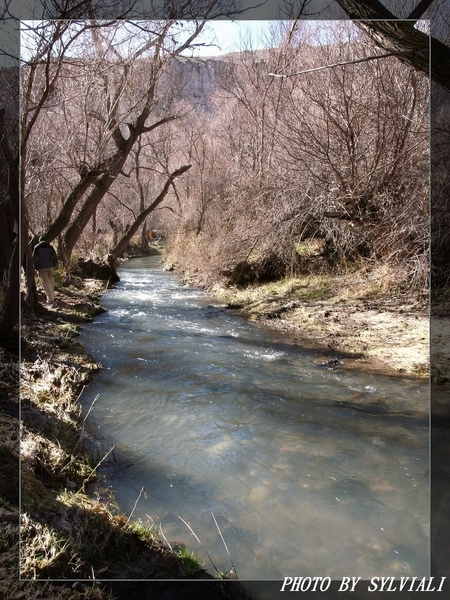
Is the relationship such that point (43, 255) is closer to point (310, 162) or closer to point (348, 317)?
point (310, 162)

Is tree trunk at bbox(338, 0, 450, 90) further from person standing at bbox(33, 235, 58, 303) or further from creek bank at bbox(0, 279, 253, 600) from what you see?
person standing at bbox(33, 235, 58, 303)

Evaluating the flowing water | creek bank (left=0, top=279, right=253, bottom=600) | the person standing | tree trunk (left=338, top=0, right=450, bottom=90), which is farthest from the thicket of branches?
the person standing

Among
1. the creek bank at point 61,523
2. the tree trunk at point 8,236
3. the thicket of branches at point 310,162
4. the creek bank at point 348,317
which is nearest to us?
the creek bank at point 61,523

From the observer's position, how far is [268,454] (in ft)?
7.13

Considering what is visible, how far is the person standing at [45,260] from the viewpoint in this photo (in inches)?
213

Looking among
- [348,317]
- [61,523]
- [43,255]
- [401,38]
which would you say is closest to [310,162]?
[348,317]

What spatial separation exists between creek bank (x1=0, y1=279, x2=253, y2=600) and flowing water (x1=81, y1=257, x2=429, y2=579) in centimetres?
11

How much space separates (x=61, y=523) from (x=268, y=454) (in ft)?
3.21

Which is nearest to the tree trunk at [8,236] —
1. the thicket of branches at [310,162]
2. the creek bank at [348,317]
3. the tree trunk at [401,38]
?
the thicket of branches at [310,162]

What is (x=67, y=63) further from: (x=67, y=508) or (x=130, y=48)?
(x=67, y=508)

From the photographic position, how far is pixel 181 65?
2.72m

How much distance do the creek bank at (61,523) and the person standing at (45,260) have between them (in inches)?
94.8

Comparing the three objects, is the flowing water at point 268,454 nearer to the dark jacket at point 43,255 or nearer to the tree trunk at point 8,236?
the tree trunk at point 8,236

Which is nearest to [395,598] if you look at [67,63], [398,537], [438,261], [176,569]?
[398,537]
